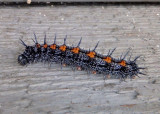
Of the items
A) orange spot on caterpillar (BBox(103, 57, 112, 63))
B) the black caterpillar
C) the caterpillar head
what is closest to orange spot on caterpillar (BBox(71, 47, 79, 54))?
the black caterpillar

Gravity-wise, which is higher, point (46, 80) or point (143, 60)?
point (143, 60)

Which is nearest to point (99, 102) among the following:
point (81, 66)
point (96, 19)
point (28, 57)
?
point (81, 66)

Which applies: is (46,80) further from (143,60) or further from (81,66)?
(143,60)

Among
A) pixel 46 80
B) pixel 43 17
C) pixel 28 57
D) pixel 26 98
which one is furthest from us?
pixel 43 17

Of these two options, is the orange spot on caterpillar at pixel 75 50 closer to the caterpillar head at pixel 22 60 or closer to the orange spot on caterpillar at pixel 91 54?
the orange spot on caterpillar at pixel 91 54

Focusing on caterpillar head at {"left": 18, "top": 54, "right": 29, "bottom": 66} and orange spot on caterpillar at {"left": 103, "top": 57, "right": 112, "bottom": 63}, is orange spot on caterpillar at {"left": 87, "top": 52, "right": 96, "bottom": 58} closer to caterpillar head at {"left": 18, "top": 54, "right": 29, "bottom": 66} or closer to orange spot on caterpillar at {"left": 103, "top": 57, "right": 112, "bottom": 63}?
orange spot on caterpillar at {"left": 103, "top": 57, "right": 112, "bottom": 63}

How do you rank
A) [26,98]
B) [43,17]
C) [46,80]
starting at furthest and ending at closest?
[43,17]
[46,80]
[26,98]

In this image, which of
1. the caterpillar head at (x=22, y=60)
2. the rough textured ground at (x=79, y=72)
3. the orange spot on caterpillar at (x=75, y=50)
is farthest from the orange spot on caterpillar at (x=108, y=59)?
the caterpillar head at (x=22, y=60)
